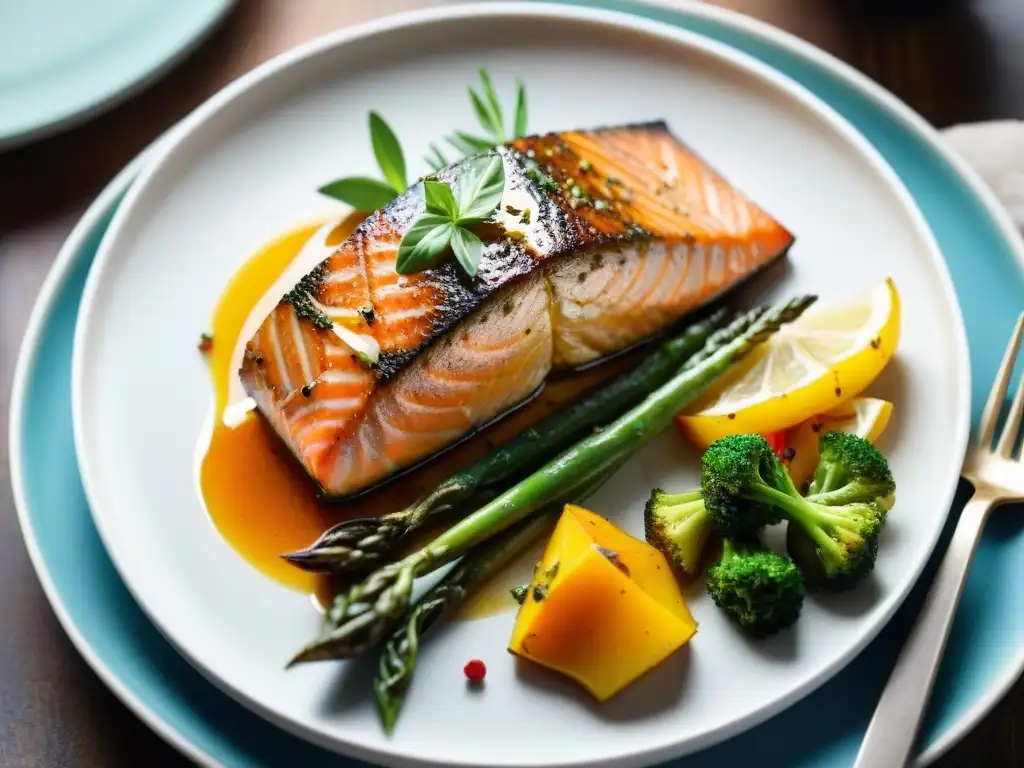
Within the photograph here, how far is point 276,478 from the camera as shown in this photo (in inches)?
138

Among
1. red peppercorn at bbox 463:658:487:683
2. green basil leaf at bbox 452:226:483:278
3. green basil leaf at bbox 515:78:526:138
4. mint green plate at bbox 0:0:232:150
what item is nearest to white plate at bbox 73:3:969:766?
red peppercorn at bbox 463:658:487:683

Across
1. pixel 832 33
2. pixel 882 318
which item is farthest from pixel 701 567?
pixel 832 33

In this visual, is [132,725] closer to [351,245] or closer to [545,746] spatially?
[545,746]

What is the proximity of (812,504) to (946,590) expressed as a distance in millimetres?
499

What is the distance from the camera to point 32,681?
334 cm

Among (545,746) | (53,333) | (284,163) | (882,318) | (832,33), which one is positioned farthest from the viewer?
(832,33)

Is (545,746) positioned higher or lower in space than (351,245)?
lower

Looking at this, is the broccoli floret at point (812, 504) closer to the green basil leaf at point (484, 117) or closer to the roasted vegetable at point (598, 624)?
the roasted vegetable at point (598, 624)

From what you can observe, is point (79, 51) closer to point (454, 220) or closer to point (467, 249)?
point (454, 220)

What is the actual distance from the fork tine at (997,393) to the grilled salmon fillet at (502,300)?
866 mm

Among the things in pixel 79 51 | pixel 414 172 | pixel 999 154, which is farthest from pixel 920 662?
pixel 79 51

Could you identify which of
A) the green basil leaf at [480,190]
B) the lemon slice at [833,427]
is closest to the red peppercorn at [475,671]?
the lemon slice at [833,427]

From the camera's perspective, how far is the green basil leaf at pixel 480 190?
136 inches

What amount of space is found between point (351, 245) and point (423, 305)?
1.23 ft
